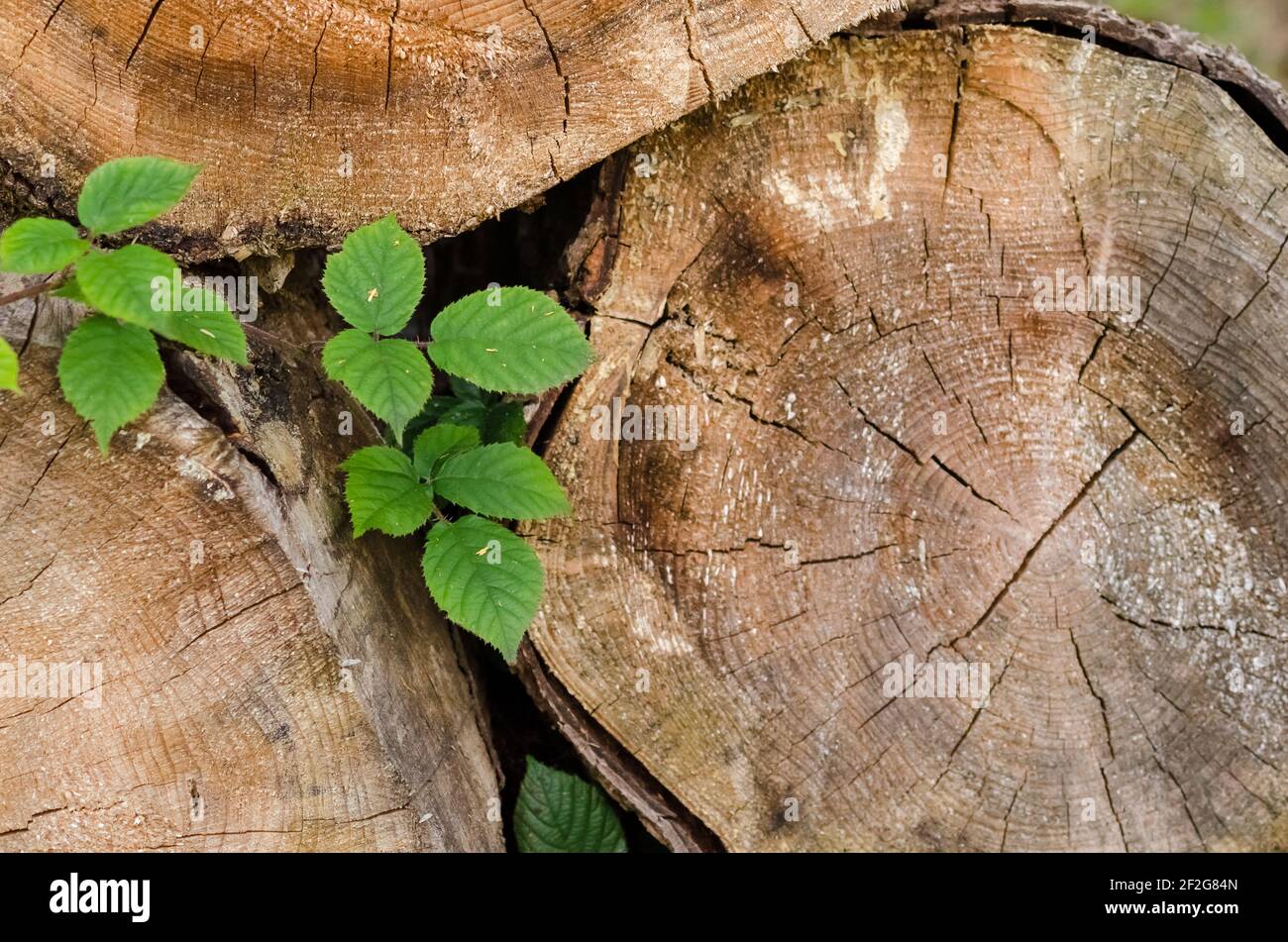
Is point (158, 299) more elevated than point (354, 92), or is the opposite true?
point (354, 92)

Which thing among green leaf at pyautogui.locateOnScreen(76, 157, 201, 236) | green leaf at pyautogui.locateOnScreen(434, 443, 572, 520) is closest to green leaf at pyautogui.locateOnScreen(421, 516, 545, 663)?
green leaf at pyautogui.locateOnScreen(434, 443, 572, 520)

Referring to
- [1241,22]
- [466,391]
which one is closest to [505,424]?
[466,391]

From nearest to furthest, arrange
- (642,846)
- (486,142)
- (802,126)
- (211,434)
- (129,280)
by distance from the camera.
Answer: (129,280) < (211,434) < (486,142) < (802,126) < (642,846)

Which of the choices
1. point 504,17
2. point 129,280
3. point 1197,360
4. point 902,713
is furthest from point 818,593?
point 129,280

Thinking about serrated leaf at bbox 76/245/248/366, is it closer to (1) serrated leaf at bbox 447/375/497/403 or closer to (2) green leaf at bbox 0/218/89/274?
(2) green leaf at bbox 0/218/89/274

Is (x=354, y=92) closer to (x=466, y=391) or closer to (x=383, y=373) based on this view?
(x=383, y=373)
